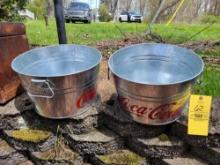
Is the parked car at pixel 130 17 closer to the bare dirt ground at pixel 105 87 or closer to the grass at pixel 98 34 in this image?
the grass at pixel 98 34

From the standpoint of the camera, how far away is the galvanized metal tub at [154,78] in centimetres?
121

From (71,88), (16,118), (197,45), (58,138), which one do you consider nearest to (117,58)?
(71,88)

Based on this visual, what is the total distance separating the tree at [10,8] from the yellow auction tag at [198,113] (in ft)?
9.76

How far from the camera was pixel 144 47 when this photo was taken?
4.84ft

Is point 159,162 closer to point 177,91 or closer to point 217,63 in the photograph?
point 177,91

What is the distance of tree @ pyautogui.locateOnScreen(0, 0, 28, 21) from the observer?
12.2 ft

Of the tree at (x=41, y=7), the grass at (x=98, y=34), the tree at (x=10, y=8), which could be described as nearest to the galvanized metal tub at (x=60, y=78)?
the grass at (x=98, y=34)

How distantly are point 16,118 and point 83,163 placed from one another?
1.29 ft

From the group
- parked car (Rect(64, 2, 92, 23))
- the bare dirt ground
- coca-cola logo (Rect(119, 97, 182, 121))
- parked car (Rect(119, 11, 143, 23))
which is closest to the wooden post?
the bare dirt ground

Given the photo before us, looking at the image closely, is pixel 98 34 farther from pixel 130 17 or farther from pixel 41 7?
pixel 41 7

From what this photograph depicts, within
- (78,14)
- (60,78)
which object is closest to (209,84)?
(60,78)

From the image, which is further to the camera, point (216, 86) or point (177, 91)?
point (216, 86)

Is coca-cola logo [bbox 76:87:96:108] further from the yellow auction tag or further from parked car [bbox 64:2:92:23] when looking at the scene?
parked car [bbox 64:2:92:23]

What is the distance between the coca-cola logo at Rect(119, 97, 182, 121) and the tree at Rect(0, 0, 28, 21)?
285cm
